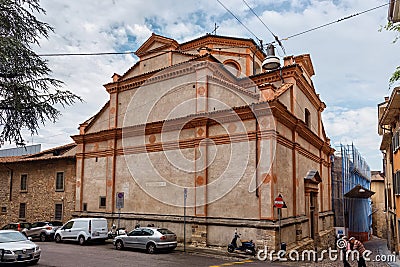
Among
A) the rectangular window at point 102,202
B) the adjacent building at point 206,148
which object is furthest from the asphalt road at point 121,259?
the rectangular window at point 102,202

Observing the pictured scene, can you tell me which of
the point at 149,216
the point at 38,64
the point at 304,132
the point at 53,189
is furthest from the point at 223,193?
the point at 53,189

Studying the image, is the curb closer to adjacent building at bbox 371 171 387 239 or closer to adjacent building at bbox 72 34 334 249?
adjacent building at bbox 72 34 334 249

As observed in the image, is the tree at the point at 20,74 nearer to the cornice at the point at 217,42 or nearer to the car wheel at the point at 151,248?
the car wheel at the point at 151,248

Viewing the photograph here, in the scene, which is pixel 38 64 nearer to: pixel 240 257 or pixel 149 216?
pixel 240 257

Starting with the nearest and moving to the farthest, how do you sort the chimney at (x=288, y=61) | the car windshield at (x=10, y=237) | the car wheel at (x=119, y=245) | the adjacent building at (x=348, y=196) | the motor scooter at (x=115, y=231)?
the car windshield at (x=10, y=237) < the car wheel at (x=119, y=245) < the motor scooter at (x=115, y=231) < the chimney at (x=288, y=61) < the adjacent building at (x=348, y=196)

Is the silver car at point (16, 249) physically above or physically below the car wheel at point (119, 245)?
above

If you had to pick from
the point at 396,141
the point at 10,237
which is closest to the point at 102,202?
the point at 10,237

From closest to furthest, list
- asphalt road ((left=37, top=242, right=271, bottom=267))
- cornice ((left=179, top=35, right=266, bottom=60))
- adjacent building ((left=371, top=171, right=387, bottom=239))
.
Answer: asphalt road ((left=37, top=242, right=271, bottom=267)) → cornice ((left=179, top=35, right=266, bottom=60)) → adjacent building ((left=371, top=171, right=387, bottom=239))

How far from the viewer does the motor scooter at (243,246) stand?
17141 mm

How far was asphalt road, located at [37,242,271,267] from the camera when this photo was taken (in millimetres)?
14703

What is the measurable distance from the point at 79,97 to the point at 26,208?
74.9ft
